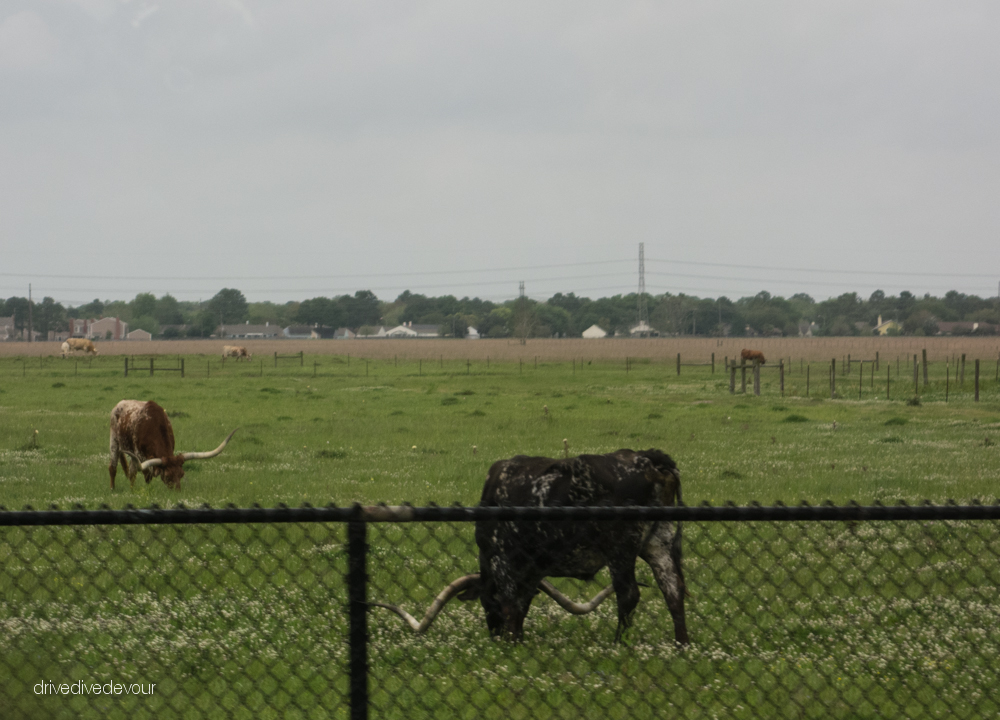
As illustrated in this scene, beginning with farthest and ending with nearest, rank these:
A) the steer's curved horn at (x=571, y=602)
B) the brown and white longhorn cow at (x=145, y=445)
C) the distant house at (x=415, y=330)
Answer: the distant house at (x=415, y=330) → the brown and white longhorn cow at (x=145, y=445) → the steer's curved horn at (x=571, y=602)

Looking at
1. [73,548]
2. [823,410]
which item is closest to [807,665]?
[73,548]

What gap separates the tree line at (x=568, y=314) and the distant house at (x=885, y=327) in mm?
1017

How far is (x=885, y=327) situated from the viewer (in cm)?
15500

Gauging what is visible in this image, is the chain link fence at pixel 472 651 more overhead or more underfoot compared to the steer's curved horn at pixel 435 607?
more underfoot

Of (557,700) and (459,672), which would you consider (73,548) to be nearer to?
(459,672)

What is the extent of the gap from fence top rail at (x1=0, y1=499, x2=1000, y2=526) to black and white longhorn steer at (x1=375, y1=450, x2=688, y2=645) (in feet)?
10.2

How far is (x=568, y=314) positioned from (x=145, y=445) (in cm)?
15992

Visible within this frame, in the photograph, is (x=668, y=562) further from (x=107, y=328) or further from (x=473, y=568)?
(x=107, y=328)

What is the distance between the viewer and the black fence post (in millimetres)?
3410

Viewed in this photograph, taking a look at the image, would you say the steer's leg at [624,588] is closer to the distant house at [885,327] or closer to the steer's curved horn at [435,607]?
the steer's curved horn at [435,607]

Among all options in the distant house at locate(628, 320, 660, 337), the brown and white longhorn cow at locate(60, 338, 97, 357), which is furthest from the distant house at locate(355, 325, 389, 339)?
the brown and white longhorn cow at locate(60, 338, 97, 357)

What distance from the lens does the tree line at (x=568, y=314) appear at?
15212 cm

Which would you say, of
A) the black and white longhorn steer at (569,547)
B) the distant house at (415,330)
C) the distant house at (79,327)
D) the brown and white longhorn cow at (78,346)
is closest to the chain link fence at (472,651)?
the black and white longhorn steer at (569,547)

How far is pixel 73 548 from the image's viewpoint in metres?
9.09
